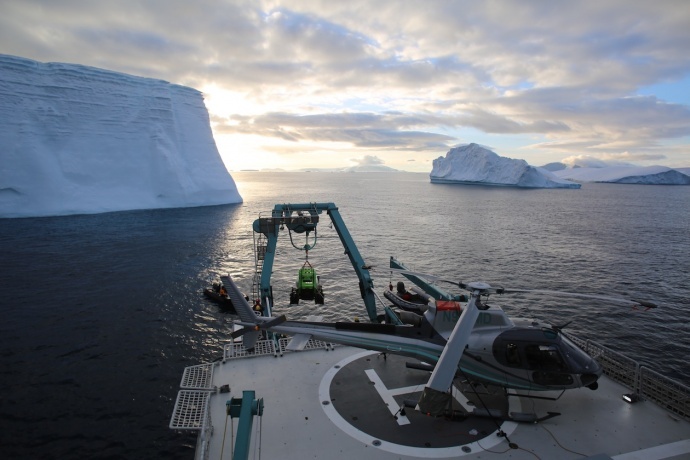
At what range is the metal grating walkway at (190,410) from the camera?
11.1 metres

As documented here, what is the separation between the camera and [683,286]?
36.6m

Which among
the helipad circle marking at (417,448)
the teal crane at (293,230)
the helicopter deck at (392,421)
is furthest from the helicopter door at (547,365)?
the teal crane at (293,230)

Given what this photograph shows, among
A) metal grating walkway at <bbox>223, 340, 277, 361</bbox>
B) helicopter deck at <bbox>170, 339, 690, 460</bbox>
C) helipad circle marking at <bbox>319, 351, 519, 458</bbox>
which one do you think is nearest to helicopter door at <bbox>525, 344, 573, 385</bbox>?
helicopter deck at <bbox>170, 339, 690, 460</bbox>

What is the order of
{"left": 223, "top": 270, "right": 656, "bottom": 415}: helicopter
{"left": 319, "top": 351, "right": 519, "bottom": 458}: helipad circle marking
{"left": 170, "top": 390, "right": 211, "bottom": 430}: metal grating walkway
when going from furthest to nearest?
{"left": 223, "top": 270, "right": 656, "bottom": 415}: helicopter < {"left": 170, "top": 390, "right": 211, "bottom": 430}: metal grating walkway < {"left": 319, "top": 351, "right": 519, "bottom": 458}: helipad circle marking

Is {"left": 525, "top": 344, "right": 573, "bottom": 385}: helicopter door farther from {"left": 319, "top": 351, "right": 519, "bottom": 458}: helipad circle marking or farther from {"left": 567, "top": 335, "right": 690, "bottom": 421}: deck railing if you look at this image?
{"left": 567, "top": 335, "right": 690, "bottom": 421}: deck railing

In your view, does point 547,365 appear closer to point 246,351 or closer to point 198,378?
point 246,351

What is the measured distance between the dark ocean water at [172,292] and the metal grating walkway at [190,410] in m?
5.25

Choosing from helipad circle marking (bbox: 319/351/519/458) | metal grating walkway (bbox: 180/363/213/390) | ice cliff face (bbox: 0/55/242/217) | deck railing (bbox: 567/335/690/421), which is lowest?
helipad circle marking (bbox: 319/351/519/458)

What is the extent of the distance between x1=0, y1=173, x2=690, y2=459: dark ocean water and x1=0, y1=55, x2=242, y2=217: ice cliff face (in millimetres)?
5132

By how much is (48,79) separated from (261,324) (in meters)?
77.4

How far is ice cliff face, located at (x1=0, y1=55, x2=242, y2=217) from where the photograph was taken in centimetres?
6353

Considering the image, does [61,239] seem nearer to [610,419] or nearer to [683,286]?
[610,419]

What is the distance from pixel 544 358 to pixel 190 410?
11.4 meters

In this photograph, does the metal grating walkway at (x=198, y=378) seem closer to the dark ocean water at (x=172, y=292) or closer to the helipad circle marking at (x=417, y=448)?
the helipad circle marking at (x=417, y=448)
